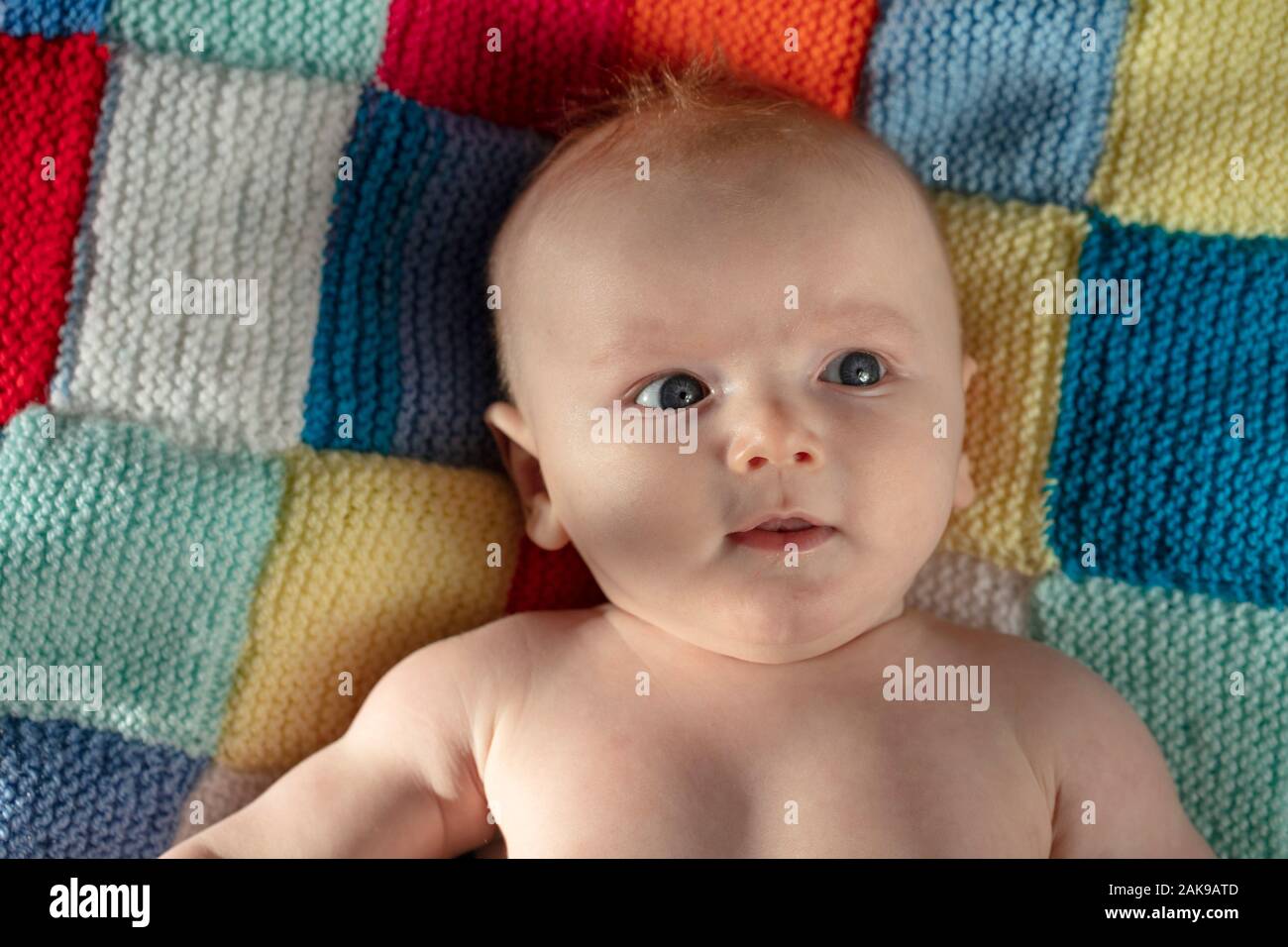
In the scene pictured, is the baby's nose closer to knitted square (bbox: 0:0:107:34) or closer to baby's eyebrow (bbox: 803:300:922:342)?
baby's eyebrow (bbox: 803:300:922:342)

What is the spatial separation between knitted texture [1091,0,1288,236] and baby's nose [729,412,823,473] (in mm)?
513

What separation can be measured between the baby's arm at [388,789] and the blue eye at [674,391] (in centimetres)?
31

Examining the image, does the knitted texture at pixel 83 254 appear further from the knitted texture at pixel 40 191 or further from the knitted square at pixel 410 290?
the knitted square at pixel 410 290

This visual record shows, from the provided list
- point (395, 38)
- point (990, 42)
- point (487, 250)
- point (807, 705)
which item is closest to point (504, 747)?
point (807, 705)

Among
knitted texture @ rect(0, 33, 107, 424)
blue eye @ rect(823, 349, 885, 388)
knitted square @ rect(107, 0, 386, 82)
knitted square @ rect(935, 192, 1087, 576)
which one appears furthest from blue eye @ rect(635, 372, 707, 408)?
knitted texture @ rect(0, 33, 107, 424)

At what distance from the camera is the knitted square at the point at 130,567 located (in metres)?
1.45

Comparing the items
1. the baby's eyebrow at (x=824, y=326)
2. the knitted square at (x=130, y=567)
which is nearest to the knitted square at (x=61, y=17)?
the knitted square at (x=130, y=567)

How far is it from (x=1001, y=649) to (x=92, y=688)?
2.95ft

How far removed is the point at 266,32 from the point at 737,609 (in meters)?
0.79

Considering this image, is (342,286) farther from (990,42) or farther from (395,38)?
(990,42)

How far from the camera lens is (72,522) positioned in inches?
57.6

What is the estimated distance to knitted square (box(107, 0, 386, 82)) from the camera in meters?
1.54

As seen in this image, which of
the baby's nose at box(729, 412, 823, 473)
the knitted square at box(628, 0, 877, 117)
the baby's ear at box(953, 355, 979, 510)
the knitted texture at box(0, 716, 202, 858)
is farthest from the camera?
the knitted square at box(628, 0, 877, 117)

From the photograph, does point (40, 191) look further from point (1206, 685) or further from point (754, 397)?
point (1206, 685)
